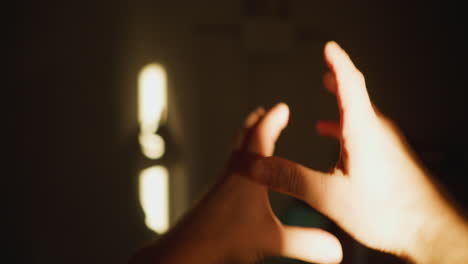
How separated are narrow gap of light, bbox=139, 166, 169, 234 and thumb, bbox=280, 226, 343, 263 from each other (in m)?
0.79

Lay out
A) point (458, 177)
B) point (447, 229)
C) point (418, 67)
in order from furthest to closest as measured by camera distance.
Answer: point (418, 67), point (458, 177), point (447, 229)

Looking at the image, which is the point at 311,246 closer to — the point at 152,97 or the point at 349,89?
the point at 349,89

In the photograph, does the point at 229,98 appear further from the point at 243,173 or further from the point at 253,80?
the point at 243,173

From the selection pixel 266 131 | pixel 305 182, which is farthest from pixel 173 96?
pixel 305 182

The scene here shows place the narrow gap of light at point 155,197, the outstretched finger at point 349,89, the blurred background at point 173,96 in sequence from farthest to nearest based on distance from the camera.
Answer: the narrow gap of light at point 155,197 → the blurred background at point 173,96 → the outstretched finger at point 349,89

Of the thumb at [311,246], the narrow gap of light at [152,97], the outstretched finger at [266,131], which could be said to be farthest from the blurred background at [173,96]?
the outstretched finger at [266,131]

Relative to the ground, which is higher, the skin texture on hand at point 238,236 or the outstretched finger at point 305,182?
the outstretched finger at point 305,182

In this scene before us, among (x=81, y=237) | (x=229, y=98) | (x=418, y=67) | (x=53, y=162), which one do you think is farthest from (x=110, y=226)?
(x=418, y=67)

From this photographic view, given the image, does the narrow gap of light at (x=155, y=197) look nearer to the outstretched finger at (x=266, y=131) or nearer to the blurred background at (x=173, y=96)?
the blurred background at (x=173, y=96)

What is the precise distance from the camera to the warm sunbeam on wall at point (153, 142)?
120cm

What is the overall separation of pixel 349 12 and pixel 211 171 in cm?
88

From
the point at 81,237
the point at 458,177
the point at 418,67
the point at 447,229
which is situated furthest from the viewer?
the point at 418,67

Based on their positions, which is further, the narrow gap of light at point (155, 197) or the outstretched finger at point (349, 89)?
the narrow gap of light at point (155, 197)

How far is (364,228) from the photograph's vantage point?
1.82ft
